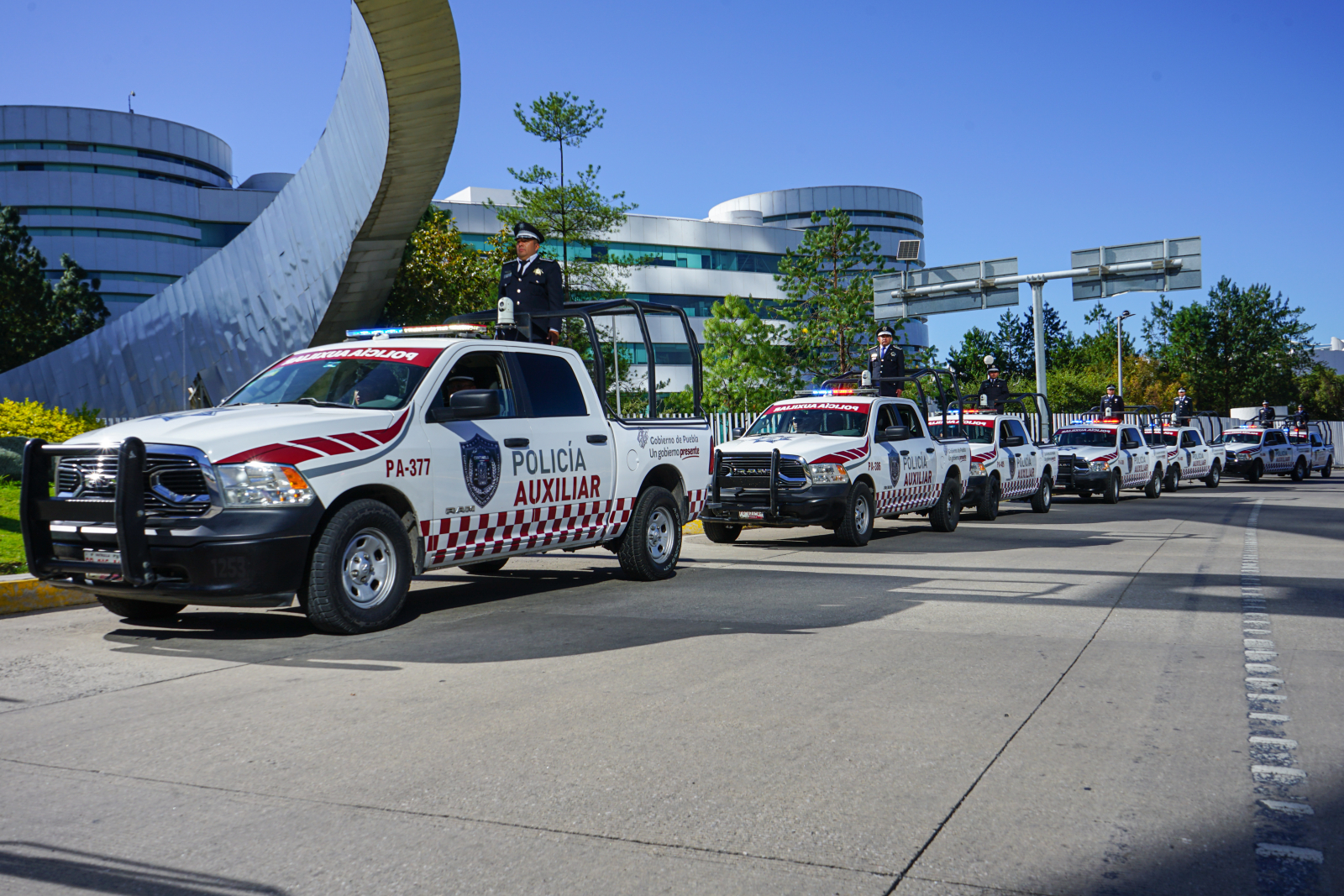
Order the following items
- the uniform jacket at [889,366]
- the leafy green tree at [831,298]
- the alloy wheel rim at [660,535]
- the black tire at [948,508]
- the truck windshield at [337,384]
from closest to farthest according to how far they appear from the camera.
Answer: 1. the truck windshield at [337,384]
2. the alloy wheel rim at [660,535]
3. the black tire at [948,508]
4. the uniform jacket at [889,366]
5. the leafy green tree at [831,298]

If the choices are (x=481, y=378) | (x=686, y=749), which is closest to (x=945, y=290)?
(x=481, y=378)

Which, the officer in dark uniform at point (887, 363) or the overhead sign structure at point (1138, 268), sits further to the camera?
the overhead sign structure at point (1138, 268)

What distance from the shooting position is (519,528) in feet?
27.3

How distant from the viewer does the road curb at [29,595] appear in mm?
8312

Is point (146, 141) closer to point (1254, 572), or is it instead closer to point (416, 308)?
point (416, 308)

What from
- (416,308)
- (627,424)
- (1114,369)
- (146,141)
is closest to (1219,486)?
(416,308)

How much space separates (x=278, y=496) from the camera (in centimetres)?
660

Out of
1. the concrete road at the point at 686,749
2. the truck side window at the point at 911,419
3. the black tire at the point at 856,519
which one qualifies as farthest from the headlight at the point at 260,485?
the truck side window at the point at 911,419

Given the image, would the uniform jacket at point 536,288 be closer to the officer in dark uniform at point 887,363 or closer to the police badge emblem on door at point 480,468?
the police badge emblem on door at point 480,468

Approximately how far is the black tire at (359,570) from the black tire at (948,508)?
33.4ft

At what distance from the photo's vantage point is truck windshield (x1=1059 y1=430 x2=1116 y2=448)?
80.5 ft

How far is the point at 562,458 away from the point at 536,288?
2459 mm

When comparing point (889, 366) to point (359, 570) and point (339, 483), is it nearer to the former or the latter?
point (359, 570)

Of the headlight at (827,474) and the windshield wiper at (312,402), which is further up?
the windshield wiper at (312,402)
